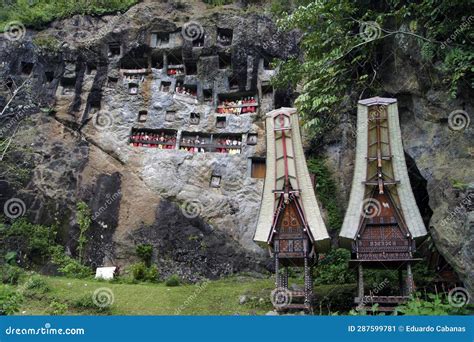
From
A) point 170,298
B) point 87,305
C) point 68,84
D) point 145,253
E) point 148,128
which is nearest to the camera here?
point 87,305

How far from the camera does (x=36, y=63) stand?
86.8ft

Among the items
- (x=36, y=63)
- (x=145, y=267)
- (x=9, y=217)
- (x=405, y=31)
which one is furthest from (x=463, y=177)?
(x=36, y=63)

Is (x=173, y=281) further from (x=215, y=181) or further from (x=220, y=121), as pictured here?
(x=220, y=121)

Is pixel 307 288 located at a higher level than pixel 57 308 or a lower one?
higher

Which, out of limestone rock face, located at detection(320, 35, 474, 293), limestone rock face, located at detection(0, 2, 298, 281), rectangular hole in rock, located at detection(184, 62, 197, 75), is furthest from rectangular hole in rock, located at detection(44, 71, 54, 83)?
limestone rock face, located at detection(320, 35, 474, 293)

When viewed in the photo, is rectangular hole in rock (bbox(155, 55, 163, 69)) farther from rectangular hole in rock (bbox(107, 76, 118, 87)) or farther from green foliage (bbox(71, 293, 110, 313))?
green foliage (bbox(71, 293, 110, 313))

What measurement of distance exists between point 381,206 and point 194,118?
515 inches

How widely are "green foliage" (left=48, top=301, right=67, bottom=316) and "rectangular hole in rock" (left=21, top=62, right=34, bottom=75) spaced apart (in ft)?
51.9

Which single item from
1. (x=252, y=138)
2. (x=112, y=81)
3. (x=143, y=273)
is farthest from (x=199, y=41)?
(x=143, y=273)

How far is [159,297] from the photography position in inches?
669

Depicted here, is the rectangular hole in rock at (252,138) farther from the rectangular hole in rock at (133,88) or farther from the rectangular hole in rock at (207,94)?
the rectangular hole in rock at (133,88)

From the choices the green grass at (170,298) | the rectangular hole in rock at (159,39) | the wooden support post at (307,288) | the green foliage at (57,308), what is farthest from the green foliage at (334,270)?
the rectangular hole in rock at (159,39)

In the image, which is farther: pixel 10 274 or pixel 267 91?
pixel 267 91

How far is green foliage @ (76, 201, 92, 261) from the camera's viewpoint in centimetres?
2131
